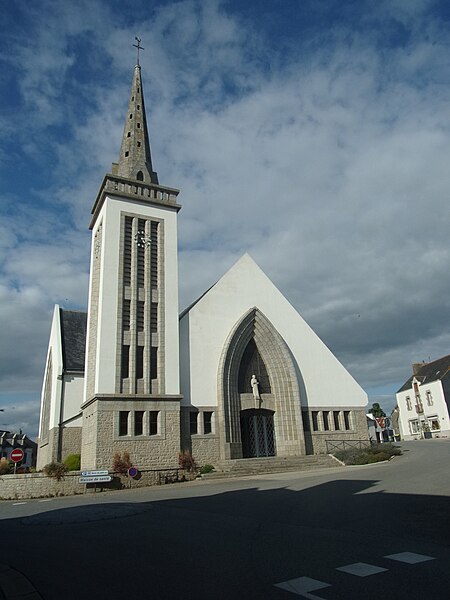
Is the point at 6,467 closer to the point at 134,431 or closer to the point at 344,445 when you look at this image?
the point at 134,431

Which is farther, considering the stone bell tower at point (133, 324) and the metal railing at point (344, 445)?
the metal railing at point (344, 445)

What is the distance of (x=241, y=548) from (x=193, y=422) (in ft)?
A: 57.4

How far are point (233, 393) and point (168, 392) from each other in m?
3.85

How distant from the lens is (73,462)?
24.9 m

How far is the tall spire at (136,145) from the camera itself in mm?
27641

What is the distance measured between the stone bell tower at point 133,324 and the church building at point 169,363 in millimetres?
53

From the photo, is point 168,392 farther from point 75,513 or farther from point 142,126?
point 142,126

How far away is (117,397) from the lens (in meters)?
22.0

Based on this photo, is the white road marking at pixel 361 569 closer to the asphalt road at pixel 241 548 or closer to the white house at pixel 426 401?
the asphalt road at pixel 241 548

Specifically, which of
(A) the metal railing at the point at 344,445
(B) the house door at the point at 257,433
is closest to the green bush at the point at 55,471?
(B) the house door at the point at 257,433

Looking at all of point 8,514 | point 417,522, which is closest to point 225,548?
point 417,522

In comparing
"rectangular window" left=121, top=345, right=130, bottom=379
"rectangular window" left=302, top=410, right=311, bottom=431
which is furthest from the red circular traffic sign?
"rectangular window" left=302, top=410, right=311, bottom=431

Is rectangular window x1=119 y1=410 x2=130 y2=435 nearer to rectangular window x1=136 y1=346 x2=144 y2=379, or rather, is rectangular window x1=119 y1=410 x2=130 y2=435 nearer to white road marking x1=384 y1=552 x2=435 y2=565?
rectangular window x1=136 y1=346 x2=144 y2=379

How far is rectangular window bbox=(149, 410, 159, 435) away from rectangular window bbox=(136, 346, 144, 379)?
182 centimetres
